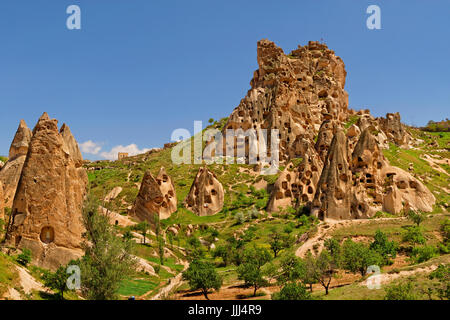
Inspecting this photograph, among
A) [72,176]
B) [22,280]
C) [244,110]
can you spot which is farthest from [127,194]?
[22,280]

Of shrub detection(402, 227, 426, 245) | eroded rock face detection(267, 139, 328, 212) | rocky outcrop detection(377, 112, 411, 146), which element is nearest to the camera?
shrub detection(402, 227, 426, 245)

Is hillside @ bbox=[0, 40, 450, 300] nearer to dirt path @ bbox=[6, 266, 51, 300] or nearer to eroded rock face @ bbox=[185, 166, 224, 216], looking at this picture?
dirt path @ bbox=[6, 266, 51, 300]

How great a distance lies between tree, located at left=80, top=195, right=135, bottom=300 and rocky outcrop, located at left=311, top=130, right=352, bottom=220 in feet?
110

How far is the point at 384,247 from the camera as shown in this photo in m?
35.5

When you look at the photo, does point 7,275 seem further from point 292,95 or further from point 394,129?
point 394,129

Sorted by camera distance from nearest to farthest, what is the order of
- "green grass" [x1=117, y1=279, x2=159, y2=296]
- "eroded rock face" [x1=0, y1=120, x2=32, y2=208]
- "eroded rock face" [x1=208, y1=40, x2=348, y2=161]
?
"green grass" [x1=117, y1=279, x2=159, y2=296]
"eroded rock face" [x1=0, y1=120, x2=32, y2=208]
"eroded rock face" [x1=208, y1=40, x2=348, y2=161]

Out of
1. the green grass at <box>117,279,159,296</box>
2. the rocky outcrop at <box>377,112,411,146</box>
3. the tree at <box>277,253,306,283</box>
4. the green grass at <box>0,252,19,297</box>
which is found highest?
the rocky outcrop at <box>377,112,411,146</box>

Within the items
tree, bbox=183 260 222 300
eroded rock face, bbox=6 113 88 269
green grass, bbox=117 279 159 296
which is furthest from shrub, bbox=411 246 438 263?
eroded rock face, bbox=6 113 88 269

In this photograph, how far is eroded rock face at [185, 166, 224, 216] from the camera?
220 ft

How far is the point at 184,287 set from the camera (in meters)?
35.5

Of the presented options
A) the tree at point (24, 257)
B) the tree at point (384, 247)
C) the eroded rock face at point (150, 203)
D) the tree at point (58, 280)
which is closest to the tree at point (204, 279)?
the tree at point (58, 280)

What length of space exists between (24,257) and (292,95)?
3178 inches

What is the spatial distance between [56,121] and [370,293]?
2455cm

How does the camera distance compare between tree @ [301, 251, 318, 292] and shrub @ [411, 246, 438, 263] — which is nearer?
tree @ [301, 251, 318, 292]
